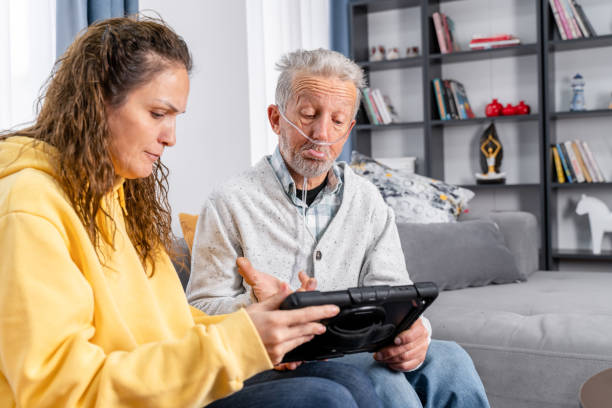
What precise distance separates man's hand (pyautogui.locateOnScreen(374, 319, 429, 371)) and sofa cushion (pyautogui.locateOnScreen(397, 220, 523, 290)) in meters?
0.98

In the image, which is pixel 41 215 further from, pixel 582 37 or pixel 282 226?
pixel 582 37

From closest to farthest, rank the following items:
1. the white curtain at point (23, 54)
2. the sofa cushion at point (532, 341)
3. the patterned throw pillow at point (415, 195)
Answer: the sofa cushion at point (532, 341) < the white curtain at point (23, 54) < the patterned throw pillow at point (415, 195)

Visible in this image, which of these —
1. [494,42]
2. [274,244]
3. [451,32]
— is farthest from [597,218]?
[274,244]

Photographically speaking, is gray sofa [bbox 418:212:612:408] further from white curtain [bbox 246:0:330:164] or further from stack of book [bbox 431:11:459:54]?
stack of book [bbox 431:11:459:54]

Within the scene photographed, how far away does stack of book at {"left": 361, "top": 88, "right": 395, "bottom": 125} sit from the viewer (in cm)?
397

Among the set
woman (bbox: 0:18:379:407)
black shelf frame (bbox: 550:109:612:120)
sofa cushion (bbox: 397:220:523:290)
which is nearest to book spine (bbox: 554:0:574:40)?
black shelf frame (bbox: 550:109:612:120)

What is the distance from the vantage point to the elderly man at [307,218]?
1.39 m

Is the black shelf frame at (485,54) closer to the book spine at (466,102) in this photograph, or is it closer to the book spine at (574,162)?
the book spine at (466,102)

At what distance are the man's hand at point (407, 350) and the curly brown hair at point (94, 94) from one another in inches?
23.1

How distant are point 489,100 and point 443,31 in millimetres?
547

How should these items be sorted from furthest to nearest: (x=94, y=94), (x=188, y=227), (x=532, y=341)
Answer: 1. (x=188, y=227)
2. (x=532, y=341)
3. (x=94, y=94)

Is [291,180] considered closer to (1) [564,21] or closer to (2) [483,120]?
(2) [483,120]

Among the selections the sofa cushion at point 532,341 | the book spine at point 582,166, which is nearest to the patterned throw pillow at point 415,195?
the sofa cushion at point 532,341

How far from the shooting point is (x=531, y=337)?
1.72 m
